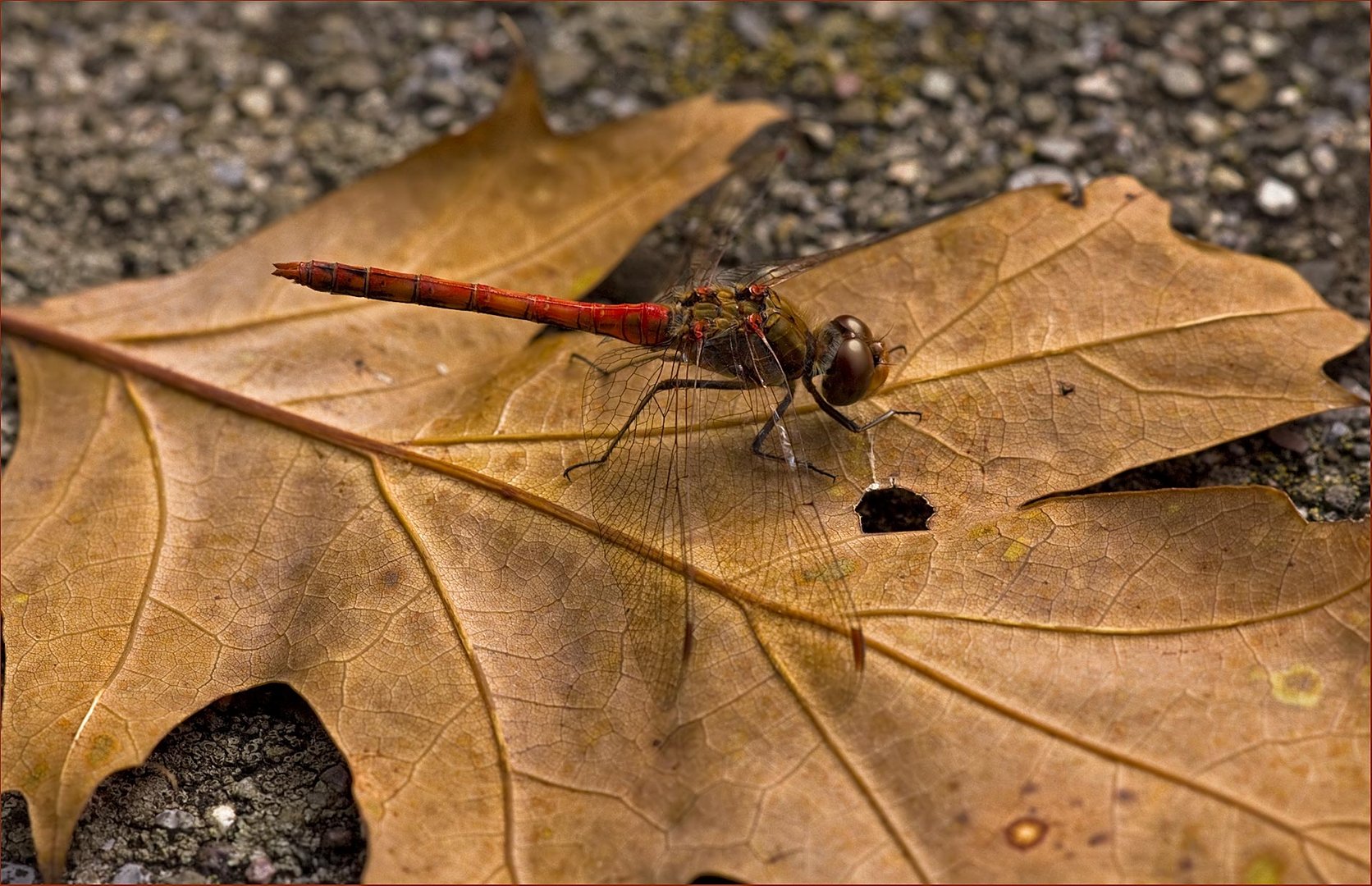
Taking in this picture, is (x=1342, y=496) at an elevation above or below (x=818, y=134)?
below

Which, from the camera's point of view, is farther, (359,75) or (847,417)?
(359,75)

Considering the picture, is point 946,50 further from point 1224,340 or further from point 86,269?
point 86,269

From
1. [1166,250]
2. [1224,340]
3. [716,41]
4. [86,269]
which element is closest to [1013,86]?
[716,41]

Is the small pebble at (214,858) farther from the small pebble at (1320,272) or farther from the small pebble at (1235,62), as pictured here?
the small pebble at (1235,62)

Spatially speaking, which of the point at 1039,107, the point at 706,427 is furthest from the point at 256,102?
the point at 1039,107

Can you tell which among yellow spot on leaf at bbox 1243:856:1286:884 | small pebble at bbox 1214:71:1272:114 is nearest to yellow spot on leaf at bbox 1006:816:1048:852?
yellow spot on leaf at bbox 1243:856:1286:884

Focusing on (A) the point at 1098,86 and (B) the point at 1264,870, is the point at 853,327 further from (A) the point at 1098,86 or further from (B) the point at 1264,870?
(A) the point at 1098,86

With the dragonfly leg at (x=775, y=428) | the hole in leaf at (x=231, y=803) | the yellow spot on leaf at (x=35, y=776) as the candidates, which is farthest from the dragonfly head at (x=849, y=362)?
the yellow spot on leaf at (x=35, y=776)
